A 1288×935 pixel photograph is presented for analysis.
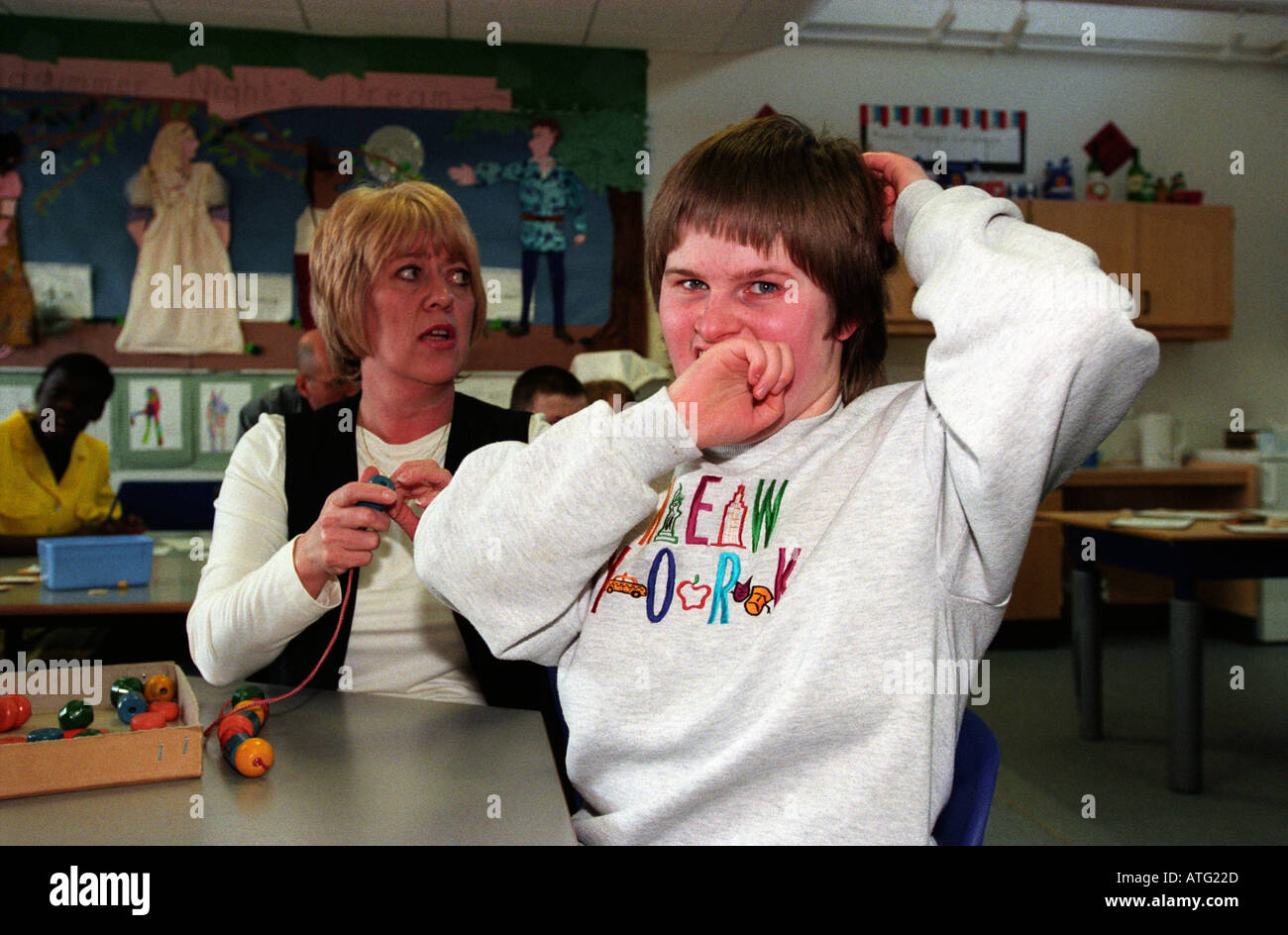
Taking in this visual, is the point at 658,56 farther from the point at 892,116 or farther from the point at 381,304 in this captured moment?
the point at 381,304

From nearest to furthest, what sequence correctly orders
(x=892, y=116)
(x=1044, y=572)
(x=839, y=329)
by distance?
(x=839, y=329), (x=1044, y=572), (x=892, y=116)

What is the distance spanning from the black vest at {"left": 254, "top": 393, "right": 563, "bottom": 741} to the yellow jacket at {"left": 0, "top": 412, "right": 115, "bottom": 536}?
2.26 meters

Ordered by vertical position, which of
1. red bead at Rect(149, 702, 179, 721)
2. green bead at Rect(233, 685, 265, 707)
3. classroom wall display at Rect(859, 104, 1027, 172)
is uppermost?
classroom wall display at Rect(859, 104, 1027, 172)

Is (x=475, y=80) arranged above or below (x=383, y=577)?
above

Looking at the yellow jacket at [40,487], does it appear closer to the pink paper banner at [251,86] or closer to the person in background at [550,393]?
the person in background at [550,393]

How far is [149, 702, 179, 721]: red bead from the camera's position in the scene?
111cm

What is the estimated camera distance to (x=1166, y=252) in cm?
541

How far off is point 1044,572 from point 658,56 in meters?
3.42

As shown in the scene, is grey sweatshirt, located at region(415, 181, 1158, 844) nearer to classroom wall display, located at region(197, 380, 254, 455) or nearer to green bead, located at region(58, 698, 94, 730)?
green bead, located at region(58, 698, 94, 730)

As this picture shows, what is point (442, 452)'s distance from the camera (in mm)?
1570

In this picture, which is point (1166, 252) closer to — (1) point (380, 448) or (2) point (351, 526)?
(1) point (380, 448)

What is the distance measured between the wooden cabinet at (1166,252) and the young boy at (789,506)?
4.43 metres

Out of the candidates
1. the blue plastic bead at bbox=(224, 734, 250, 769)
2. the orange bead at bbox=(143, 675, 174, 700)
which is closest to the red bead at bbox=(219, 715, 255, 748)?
the blue plastic bead at bbox=(224, 734, 250, 769)
